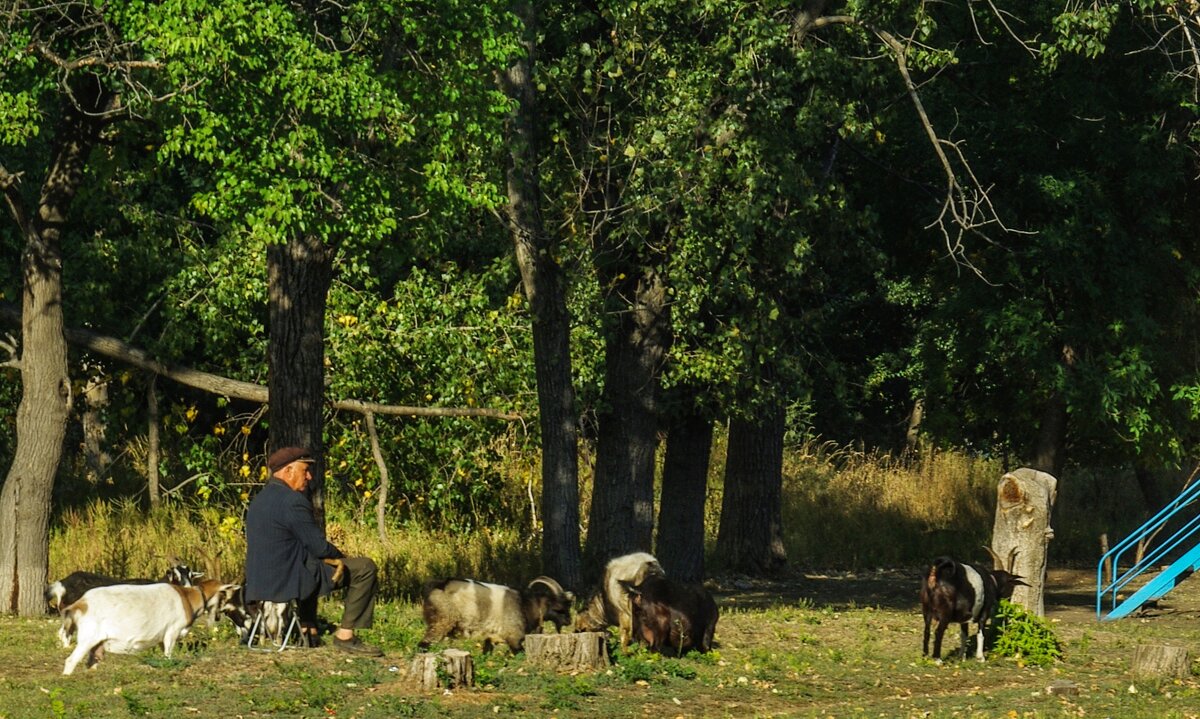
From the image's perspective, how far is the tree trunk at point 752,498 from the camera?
89.0 feet

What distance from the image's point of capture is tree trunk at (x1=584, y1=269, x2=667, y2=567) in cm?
2212

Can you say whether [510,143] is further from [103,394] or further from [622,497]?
[103,394]

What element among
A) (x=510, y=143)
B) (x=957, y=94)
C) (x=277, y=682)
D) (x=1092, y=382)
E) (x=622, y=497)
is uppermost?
(x=957, y=94)

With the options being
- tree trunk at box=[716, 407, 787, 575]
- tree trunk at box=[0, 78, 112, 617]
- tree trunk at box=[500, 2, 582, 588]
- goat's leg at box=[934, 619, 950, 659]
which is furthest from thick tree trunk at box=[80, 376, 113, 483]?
goat's leg at box=[934, 619, 950, 659]

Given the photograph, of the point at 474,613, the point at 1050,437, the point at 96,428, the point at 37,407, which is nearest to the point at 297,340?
the point at 37,407

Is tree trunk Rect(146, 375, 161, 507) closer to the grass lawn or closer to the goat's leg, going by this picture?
the grass lawn

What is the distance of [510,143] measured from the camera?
19578mm

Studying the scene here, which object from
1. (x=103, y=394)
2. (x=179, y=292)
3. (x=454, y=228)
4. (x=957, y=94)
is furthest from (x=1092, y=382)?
(x=103, y=394)

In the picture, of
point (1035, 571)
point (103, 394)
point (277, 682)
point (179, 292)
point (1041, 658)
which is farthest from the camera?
point (103, 394)

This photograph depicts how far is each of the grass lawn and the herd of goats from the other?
207 millimetres

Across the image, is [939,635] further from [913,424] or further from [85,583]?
[913,424]

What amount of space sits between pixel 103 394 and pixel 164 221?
430 centimetres

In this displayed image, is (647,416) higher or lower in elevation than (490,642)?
higher

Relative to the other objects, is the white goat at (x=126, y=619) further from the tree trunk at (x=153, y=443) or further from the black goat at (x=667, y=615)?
the tree trunk at (x=153, y=443)
